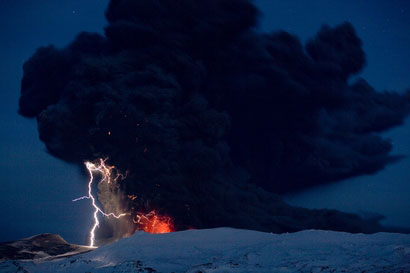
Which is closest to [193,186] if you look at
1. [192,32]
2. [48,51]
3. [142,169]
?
[142,169]

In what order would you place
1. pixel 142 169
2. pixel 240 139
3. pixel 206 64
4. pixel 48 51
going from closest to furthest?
pixel 142 169, pixel 48 51, pixel 206 64, pixel 240 139

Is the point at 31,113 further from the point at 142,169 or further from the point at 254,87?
the point at 254,87

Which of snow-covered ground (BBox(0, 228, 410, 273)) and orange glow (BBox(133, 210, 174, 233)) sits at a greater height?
orange glow (BBox(133, 210, 174, 233))

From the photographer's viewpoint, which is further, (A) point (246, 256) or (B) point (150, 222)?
(B) point (150, 222)

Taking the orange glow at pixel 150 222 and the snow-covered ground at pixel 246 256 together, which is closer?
the snow-covered ground at pixel 246 256

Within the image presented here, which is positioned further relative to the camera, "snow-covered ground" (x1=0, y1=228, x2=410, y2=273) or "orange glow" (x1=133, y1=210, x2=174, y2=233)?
"orange glow" (x1=133, y1=210, x2=174, y2=233)

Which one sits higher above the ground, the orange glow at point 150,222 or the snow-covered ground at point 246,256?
the orange glow at point 150,222

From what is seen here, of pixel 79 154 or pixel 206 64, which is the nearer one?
pixel 79 154

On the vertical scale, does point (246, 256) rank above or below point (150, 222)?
below
